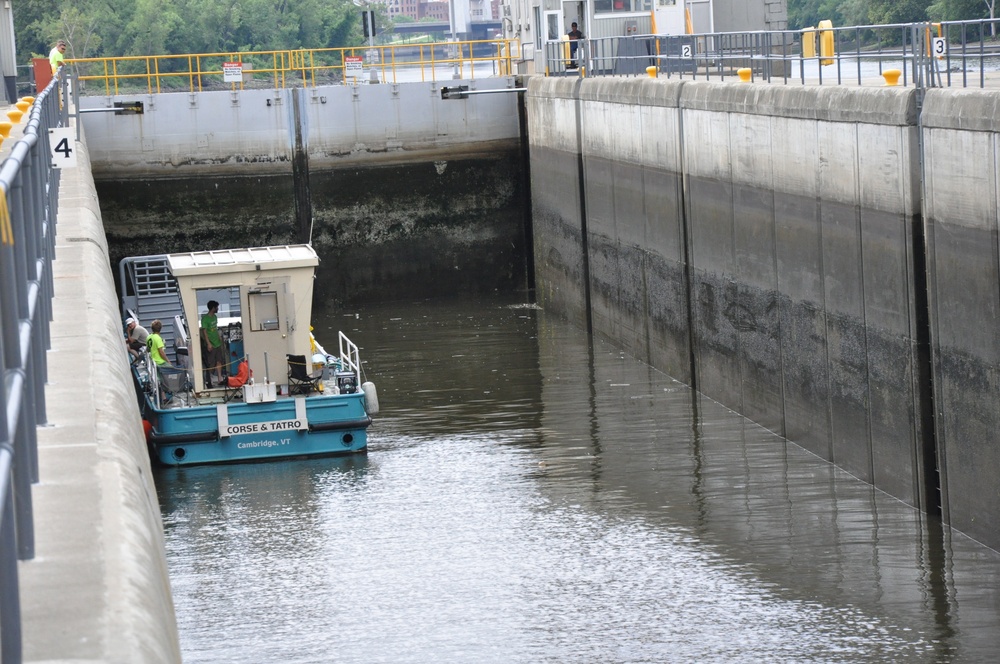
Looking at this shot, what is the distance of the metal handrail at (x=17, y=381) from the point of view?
2541 mm

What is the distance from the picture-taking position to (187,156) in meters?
29.1

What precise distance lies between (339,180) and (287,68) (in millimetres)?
10691

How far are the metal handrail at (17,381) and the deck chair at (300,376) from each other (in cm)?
1039

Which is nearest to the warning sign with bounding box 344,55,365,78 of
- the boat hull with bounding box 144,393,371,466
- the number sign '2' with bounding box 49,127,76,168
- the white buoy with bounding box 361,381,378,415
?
the white buoy with bounding box 361,381,378,415

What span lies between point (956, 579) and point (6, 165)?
8675mm

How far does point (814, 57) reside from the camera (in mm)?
15820

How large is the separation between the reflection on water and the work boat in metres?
0.31

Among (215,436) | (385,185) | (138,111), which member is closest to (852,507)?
(215,436)

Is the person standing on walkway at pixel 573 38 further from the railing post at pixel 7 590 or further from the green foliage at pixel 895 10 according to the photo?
the green foliage at pixel 895 10

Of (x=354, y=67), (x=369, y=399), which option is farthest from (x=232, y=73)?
(x=369, y=399)

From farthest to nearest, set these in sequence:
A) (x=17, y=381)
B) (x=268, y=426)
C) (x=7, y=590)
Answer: (x=268, y=426), (x=17, y=381), (x=7, y=590)

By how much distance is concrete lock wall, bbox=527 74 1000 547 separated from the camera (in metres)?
11.9

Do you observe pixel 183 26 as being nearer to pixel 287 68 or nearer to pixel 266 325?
pixel 287 68

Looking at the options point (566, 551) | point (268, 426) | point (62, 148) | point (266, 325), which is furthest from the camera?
point (266, 325)
